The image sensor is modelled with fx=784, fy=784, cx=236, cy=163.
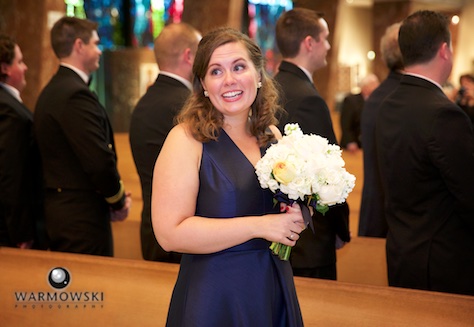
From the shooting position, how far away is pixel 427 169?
392 cm

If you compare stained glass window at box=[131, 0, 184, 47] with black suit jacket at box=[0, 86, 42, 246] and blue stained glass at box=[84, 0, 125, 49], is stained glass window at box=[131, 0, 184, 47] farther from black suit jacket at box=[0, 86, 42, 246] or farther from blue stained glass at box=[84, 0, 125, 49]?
black suit jacket at box=[0, 86, 42, 246]

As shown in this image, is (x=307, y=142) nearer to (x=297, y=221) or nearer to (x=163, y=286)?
(x=297, y=221)

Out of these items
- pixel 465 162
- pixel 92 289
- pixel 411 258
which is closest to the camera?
pixel 465 162

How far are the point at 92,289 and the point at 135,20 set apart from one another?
11519 mm

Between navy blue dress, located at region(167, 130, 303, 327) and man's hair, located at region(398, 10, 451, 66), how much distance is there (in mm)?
1497

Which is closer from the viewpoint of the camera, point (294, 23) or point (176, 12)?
point (294, 23)

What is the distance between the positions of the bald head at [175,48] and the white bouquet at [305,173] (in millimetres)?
2201

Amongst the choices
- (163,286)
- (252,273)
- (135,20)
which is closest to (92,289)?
(163,286)

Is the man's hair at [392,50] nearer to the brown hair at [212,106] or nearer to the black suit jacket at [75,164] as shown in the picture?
the black suit jacket at [75,164]

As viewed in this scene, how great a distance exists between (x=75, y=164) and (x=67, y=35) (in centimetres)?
90

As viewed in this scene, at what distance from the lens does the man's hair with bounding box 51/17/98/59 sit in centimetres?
519

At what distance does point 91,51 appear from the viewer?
522 cm

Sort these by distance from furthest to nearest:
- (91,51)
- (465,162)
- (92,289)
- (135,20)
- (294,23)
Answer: (135,20), (91,51), (294,23), (92,289), (465,162)

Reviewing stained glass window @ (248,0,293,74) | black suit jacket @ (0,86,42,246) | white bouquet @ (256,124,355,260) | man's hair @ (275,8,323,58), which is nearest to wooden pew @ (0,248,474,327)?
black suit jacket @ (0,86,42,246)
